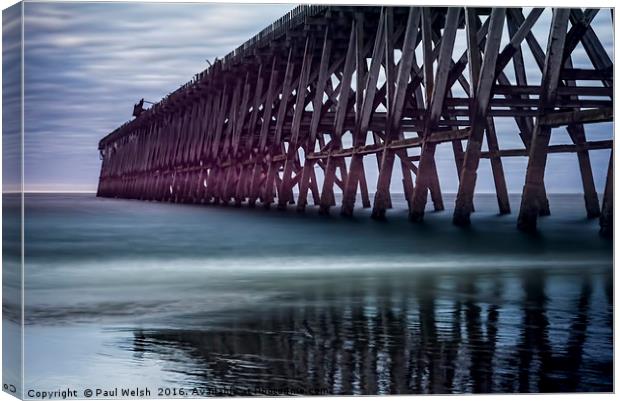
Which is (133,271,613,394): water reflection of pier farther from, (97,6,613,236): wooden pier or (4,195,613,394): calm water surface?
(97,6,613,236): wooden pier

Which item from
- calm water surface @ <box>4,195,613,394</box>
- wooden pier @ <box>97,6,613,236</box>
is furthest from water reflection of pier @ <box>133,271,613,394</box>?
wooden pier @ <box>97,6,613,236</box>

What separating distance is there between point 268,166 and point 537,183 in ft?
23.2

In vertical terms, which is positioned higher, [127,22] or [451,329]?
[127,22]

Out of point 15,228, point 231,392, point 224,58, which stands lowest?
point 231,392

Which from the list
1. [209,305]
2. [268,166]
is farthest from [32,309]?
[268,166]

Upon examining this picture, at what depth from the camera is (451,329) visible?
11.2 metres

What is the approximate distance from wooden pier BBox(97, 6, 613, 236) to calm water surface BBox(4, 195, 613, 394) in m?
0.83

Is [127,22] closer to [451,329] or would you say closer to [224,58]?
[224,58]

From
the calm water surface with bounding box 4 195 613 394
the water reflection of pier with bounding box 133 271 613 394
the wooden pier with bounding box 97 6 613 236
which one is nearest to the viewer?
the water reflection of pier with bounding box 133 271 613 394

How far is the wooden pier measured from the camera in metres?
14.4

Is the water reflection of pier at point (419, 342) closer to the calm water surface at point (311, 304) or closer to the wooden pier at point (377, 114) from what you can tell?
the calm water surface at point (311, 304)

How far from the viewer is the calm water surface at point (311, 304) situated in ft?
33.3

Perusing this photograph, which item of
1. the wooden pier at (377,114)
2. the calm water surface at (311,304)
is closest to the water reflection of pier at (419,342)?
the calm water surface at (311,304)

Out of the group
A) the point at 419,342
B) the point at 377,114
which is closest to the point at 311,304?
the point at 419,342
